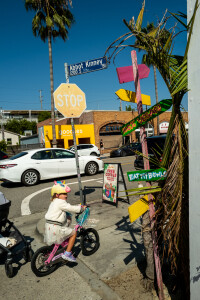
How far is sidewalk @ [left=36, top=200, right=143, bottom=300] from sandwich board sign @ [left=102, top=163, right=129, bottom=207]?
0.94m

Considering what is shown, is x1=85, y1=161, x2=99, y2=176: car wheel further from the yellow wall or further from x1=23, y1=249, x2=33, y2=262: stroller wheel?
the yellow wall

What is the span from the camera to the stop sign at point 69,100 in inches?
174

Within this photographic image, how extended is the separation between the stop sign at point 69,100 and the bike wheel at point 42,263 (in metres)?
2.59

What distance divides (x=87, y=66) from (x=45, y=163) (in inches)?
208

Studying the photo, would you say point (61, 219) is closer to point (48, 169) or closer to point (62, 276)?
point (62, 276)

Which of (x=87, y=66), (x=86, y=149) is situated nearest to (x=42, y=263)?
(x=87, y=66)

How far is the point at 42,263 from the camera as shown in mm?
2994

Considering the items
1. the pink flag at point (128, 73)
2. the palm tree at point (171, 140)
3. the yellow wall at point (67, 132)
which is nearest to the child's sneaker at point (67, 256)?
the palm tree at point (171, 140)

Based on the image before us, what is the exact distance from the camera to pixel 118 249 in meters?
3.50

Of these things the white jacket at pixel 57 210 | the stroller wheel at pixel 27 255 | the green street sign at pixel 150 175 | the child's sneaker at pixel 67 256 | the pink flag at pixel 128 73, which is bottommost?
the stroller wheel at pixel 27 255

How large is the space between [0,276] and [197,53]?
11.8 ft

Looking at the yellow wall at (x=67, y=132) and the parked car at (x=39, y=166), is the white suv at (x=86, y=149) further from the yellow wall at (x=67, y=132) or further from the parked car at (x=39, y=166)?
the parked car at (x=39, y=166)

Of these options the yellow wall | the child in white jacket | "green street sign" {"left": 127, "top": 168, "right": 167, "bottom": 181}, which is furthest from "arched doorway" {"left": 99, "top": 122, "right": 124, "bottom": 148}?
"green street sign" {"left": 127, "top": 168, "right": 167, "bottom": 181}

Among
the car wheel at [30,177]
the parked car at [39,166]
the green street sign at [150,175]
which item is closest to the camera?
the green street sign at [150,175]
